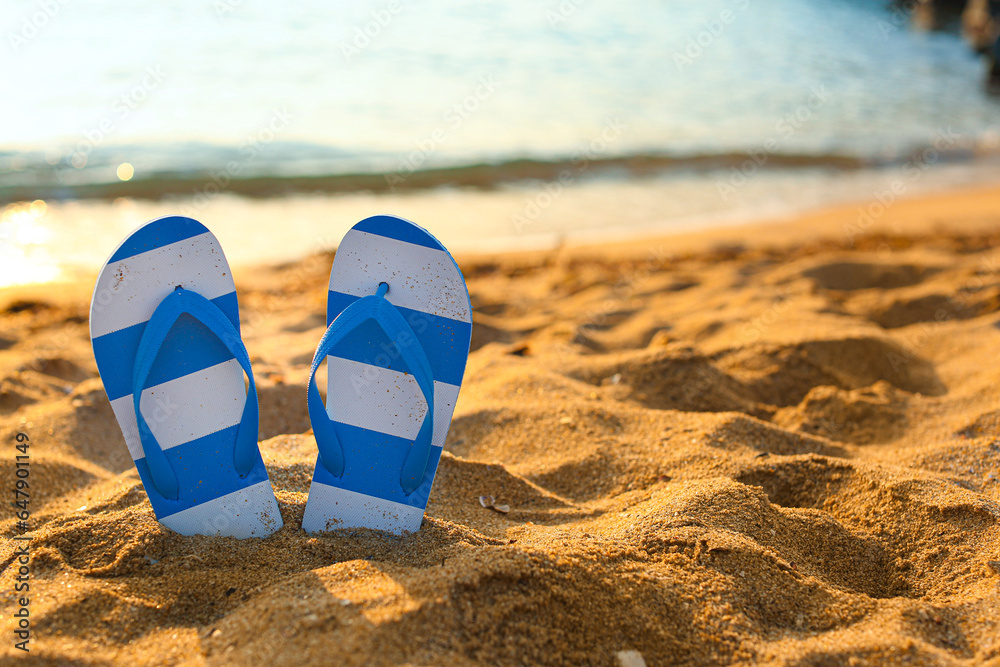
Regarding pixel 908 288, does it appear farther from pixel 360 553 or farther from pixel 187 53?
pixel 187 53

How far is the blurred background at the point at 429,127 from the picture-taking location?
6.12m

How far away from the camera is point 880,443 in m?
2.43

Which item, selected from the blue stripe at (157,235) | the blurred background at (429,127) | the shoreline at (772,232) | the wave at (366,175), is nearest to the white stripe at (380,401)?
the blue stripe at (157,235)

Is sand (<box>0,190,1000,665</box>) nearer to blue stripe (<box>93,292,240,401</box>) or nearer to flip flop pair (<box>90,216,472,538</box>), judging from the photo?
flip flop pair (<box>90,216,472,538</box>)

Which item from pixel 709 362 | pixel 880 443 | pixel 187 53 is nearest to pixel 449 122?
pixel 187 53

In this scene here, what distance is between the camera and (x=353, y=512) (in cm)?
171

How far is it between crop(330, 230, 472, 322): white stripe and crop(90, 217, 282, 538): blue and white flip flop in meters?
0.32

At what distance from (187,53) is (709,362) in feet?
30.2

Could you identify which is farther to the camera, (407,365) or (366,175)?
(366,175)

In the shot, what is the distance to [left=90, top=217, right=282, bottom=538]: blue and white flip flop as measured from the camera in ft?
5.19

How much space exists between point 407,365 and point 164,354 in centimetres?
57

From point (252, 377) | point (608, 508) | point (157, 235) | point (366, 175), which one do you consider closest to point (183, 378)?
point (252, 377)

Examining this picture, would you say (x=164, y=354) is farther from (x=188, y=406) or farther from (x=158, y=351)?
(x=188, y=406)

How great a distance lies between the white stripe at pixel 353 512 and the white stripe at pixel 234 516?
92 millimetres
